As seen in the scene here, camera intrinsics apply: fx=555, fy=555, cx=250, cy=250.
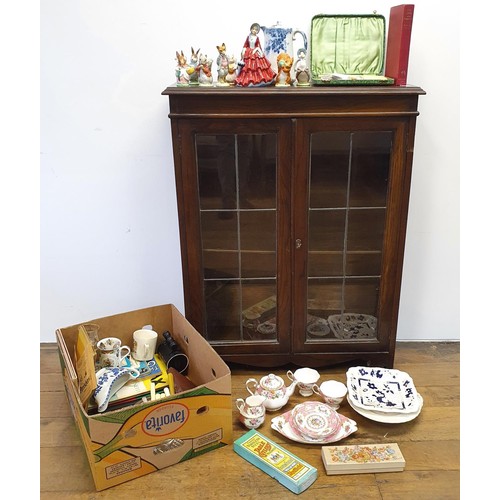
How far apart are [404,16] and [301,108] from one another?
1.51ft

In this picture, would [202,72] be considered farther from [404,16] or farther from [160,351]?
[160,351]

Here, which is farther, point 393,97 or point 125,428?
point 393,97

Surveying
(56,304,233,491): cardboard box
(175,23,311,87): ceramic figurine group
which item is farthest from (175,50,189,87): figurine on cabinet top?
(56,304,233,491): cardboard box

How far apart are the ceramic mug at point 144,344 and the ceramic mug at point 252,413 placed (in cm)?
42

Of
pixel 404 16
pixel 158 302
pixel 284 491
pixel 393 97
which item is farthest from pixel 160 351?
pixel 404 16

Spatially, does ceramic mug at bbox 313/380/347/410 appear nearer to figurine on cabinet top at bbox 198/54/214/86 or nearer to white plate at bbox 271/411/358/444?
white plate at bbox 271/411/358/444

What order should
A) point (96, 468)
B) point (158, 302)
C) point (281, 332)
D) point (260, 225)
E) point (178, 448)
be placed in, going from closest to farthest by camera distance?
point (96, 468) → point (178, 448) → point (260, 225) → point (281, 332) → point (158, 302)

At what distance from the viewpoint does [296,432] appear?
182cm

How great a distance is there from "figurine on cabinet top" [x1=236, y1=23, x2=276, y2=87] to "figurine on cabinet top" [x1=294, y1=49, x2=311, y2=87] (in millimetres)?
94

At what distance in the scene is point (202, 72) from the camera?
1.90 metres

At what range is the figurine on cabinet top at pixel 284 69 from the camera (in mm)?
1883

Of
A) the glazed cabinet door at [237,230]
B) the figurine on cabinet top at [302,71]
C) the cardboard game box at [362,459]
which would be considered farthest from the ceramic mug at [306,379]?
the figurine on cabinet top at [302,71]

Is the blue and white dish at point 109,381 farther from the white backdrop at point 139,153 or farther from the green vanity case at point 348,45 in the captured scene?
the green vanity case at point 348,45

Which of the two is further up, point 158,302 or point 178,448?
point 158,302
